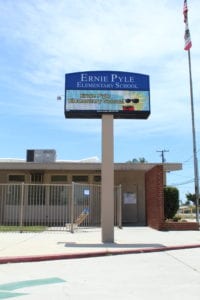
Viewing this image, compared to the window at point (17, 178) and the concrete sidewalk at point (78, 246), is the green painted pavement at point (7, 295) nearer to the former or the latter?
the concrete sidewalk at point (78, 246)

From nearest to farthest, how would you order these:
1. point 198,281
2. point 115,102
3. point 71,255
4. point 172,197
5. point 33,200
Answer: point 198,281 → point 71,255 → point 115,102 → point 172,197 → point 33,200

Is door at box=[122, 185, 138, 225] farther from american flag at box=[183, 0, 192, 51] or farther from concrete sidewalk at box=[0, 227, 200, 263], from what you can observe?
american flag at box=[183, 0, 192, 51]

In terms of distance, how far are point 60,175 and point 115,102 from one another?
1190 centimetres

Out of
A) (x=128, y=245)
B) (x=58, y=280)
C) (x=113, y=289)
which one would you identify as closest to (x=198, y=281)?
(x=113, y=289)

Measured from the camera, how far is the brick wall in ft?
74.9

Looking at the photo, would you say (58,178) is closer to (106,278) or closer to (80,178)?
(80,178)

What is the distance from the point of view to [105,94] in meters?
18.4

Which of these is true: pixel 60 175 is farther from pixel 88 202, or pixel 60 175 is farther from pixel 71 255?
pixel 71 255

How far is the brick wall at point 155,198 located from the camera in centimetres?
2284

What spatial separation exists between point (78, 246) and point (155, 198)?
8.62 metres

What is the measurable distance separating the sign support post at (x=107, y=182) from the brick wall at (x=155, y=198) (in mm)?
5364

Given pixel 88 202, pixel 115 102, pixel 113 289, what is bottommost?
pixel 113 289

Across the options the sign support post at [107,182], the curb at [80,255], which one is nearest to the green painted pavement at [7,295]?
the curb at [80,255]

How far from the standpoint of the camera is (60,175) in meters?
29.5
